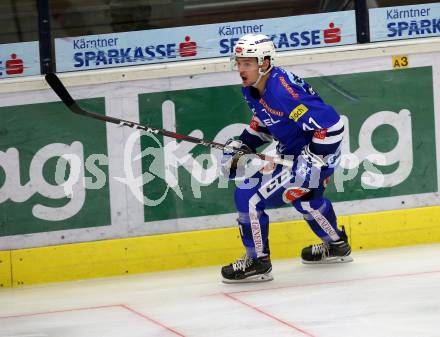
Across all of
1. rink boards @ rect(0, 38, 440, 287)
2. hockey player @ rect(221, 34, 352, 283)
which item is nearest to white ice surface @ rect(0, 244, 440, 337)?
rink boards @ rect(0, 38, 440, 287)

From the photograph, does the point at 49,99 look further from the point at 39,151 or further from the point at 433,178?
the point at 433,178

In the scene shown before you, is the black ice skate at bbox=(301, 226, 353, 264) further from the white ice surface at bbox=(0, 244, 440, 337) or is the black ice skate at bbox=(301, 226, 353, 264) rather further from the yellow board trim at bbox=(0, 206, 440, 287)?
the yellow board trim at bbox=(0, 206, 440, 287)

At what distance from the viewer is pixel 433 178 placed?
6945 mm

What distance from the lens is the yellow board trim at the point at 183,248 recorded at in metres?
6.56

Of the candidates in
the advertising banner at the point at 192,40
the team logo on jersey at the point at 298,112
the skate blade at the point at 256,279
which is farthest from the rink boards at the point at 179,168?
the team logo on jersey at the point at 298,112

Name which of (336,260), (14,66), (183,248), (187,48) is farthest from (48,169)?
(336,260)

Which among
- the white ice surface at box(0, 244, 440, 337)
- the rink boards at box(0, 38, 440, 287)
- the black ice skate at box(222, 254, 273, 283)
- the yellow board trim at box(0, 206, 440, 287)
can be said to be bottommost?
the white ice surface at box(0, 244, 440, 337)

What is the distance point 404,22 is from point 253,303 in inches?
86.4

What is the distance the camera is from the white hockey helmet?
19.8ft

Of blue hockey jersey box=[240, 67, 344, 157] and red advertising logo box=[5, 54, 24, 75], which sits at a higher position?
red advertising logo box=[5, 54, 24, 75]

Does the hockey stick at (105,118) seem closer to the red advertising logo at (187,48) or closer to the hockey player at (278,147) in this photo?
the hockey player at (278,147)

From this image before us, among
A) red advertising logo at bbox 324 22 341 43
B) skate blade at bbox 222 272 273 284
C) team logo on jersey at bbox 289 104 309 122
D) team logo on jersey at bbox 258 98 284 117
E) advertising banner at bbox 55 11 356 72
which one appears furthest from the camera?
red advertising logo at bbox 324 22 341 43

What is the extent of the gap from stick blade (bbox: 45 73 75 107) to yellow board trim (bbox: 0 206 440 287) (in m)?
0.86

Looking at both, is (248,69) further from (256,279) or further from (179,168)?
(256,279)
